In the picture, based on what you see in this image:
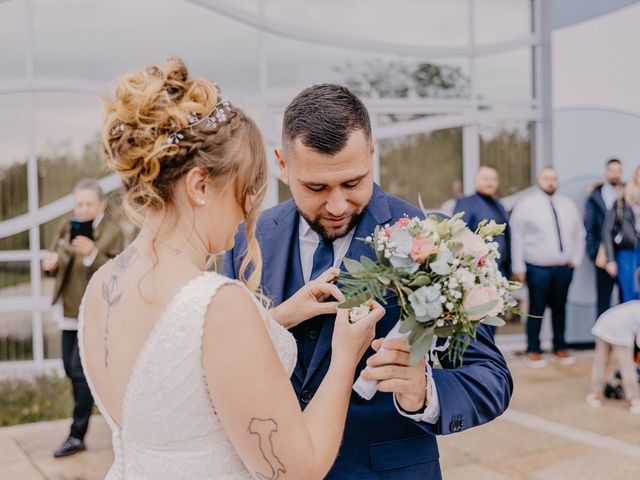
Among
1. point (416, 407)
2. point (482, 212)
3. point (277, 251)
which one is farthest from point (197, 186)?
point (482, 212)

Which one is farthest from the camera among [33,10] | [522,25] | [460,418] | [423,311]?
[522,25]

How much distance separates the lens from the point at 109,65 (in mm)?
7742

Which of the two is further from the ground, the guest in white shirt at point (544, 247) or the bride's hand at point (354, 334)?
the bride's hand at point (354, 334)

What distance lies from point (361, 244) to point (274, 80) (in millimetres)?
6554

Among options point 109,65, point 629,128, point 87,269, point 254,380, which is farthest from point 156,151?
point 629,128

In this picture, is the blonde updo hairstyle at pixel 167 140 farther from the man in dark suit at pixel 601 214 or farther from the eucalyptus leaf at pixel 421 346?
the man in dark suit at pixel 601 214

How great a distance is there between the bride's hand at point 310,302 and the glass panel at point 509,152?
24.0ft

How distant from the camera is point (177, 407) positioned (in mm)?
1530

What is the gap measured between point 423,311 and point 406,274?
0.36 feet

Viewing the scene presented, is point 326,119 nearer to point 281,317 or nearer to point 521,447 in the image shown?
point 281,317

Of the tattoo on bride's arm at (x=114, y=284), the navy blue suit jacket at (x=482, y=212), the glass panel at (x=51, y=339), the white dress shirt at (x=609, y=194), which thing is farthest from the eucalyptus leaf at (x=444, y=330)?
the white dress shirt at (x=609, y=194)

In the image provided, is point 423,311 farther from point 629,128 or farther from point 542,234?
point 629,128

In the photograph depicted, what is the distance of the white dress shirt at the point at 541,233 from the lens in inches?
308

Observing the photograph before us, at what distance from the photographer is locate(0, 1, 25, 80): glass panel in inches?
294
